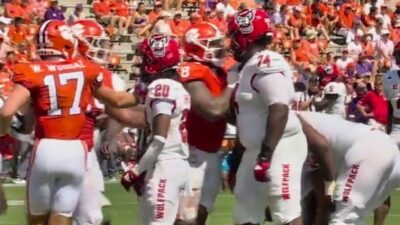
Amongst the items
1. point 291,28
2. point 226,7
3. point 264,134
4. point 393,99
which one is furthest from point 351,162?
point 291,28

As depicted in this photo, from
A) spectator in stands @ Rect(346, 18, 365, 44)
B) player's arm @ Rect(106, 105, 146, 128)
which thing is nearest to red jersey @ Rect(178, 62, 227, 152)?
player's arm @ Rect(106, 105, 146, 128)

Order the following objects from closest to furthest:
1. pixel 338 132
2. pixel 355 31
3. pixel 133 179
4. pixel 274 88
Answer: pixel 274 88, pixel 133 179, pixel 338 132, pixel 355 31

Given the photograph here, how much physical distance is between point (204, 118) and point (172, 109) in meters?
0.74

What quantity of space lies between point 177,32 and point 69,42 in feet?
45.3

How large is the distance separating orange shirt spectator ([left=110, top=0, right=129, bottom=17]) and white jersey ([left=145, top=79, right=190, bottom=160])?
602 inches

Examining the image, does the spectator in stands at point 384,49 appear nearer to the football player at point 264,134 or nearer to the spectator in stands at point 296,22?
the spectator in stands at point 296,22

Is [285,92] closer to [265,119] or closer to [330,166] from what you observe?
[265,119]

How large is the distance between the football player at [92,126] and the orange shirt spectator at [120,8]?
14083 mm

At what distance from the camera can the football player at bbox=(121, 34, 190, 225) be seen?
768cm

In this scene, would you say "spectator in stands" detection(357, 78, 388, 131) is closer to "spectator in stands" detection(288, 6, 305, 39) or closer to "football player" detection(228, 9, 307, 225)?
"football player" detection(228, 9, 307, 225)

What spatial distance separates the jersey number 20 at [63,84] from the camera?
24.6 ft

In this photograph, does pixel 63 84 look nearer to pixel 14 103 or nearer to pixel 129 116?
pixel 14 103

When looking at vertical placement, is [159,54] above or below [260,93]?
Answer: above

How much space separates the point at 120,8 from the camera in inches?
912
